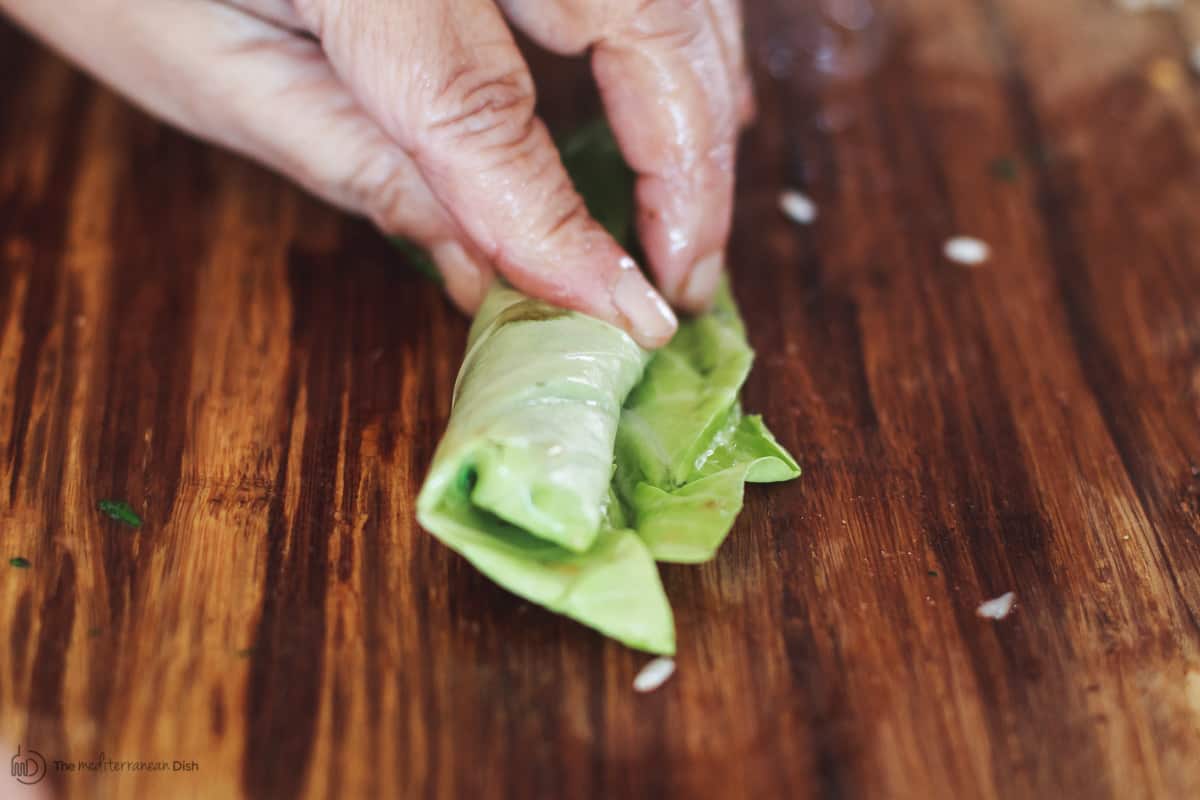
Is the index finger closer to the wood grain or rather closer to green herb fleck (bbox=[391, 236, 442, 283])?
the wood grain

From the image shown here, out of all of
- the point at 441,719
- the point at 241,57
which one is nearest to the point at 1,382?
the point at 241,57

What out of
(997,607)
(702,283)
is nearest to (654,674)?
(997,607)

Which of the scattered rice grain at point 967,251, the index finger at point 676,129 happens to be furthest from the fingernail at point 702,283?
the scattered rice grain at point 967,251

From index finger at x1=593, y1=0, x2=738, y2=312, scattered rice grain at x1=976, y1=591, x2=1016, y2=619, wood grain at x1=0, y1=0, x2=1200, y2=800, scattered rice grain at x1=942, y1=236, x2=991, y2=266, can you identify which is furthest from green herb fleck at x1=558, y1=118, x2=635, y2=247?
scattered rice grain at x1=976, y1=591, x2=1016, y2=619

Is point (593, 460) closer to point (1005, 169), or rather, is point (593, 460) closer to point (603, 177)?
point (603, 177)

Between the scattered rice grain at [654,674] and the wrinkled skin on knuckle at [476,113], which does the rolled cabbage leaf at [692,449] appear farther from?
the wrinkled skin on knuckle at [476,113]

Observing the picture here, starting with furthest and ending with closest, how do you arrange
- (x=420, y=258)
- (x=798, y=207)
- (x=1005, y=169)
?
(x=1005, y=169) → (x=798, y=207) → (x=420, y=258)
